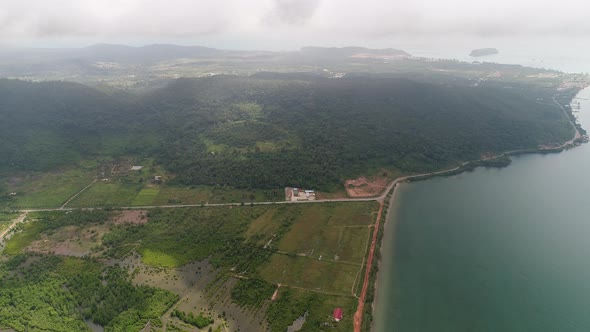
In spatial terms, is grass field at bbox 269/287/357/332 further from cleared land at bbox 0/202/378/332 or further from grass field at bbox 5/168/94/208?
grass field at bbox 5/168/94/208

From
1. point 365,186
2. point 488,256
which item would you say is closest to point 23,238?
point 365,186

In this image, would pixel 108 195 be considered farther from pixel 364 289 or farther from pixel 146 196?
pixel 364 289

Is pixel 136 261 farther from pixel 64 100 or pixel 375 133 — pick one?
pixel 64 100

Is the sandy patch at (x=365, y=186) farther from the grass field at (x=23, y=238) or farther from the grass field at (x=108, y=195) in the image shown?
the grass field at (x=23, y=238)

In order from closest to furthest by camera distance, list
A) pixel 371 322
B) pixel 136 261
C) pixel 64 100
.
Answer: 1. pixel 371 322
2. pixel 136 261
3. pixel 64 100

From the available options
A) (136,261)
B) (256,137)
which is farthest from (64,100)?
(136,261)

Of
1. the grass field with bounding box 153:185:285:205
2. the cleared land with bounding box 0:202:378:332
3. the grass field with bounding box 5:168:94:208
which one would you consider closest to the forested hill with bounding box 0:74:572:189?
the grass field with bounding box 153:185:285:205
